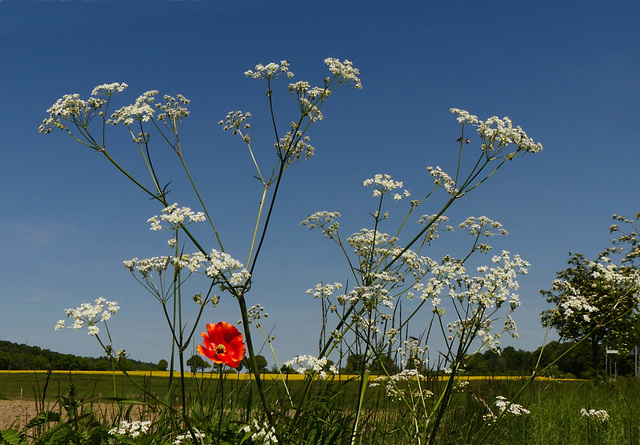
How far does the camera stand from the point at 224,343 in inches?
137

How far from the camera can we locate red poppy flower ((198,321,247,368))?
10.9 ft

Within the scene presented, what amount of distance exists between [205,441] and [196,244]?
52.0 inches

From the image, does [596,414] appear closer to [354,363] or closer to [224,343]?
[354,363]

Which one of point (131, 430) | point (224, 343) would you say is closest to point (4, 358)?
point (131, 430)

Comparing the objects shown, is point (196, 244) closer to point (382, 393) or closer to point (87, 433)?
point (87, 433)

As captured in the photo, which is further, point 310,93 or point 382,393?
point 382,393

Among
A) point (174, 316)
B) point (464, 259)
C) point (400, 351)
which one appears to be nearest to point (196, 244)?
point (174, 316)

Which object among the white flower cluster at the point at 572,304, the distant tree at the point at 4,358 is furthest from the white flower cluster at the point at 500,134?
the distant tree at the point at 4,358

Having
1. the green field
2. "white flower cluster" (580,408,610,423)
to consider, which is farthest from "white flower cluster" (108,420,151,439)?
"white flower cluster" (580,408,610,423)

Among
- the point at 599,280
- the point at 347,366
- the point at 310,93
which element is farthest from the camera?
the point at 599,280

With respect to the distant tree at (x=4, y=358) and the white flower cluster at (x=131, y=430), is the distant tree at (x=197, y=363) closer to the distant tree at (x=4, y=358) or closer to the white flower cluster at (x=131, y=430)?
the white flower cluster at (x=131, y=430)

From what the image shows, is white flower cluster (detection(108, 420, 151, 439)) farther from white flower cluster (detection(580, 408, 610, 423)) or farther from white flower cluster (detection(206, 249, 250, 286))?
white flower cluster (detection(580, 408, 610, 423))

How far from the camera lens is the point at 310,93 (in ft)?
13.9

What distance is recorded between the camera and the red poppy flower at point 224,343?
10.9ft
